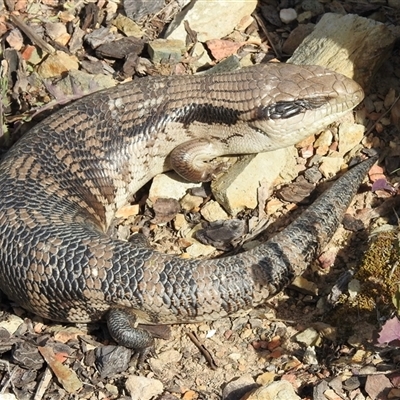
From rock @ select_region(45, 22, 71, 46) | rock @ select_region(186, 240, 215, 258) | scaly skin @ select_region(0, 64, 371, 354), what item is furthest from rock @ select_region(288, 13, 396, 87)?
rock @ select_region(45, 22, 71, 46)

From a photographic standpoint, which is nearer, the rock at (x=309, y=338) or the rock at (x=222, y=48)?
the rock at (x=309, y=338)

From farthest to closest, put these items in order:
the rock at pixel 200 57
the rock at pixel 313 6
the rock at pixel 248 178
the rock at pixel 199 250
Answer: the rock at pixel 313 6 → the rock at pixel 200 57 → the rock at pixel 248 178 → the rock at pixel 199 250

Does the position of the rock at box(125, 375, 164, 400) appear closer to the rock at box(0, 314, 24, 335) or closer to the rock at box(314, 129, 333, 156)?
the rock at box(0, 314, 24, 335)

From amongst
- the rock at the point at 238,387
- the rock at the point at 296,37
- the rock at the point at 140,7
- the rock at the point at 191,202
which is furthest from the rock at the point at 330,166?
the rock at the point at 140,7

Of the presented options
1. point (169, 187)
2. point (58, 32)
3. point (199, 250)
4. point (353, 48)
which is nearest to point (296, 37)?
point (353, 48)

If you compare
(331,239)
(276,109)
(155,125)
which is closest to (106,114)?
(155,125)

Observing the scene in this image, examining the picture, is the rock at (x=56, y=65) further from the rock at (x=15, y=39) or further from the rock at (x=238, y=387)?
the rock at (x=238, y=387)

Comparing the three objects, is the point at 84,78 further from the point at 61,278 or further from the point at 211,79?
the point at 61,278
